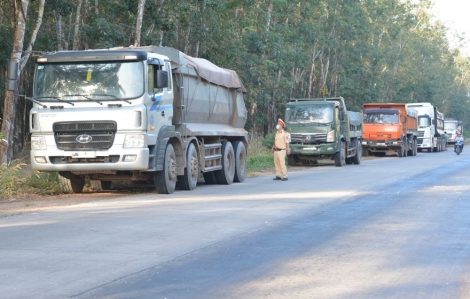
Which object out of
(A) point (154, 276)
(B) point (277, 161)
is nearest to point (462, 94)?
(B) point (277, 161)

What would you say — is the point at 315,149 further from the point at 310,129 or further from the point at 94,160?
the point at 94,160

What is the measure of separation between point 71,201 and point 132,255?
7.32 m

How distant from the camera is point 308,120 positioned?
107ft

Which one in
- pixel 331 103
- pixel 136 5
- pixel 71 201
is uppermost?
pixel 136 5

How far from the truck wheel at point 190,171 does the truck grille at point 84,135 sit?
112 inches

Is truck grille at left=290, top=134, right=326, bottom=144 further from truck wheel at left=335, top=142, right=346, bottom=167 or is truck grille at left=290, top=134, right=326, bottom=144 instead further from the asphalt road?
the asphalt road

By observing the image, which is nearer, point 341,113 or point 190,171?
point 190,171

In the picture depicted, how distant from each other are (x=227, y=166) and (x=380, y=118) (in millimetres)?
23943

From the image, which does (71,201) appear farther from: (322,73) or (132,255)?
(322,73)

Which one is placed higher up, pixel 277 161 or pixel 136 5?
pixel 136 5

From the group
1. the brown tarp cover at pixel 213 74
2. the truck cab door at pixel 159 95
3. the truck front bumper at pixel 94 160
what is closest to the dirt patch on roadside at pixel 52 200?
the truck front bumper at pixel 94 160

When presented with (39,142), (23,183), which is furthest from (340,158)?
(39,142)

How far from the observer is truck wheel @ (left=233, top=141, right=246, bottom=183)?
22.6 metres

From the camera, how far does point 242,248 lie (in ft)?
32.8
